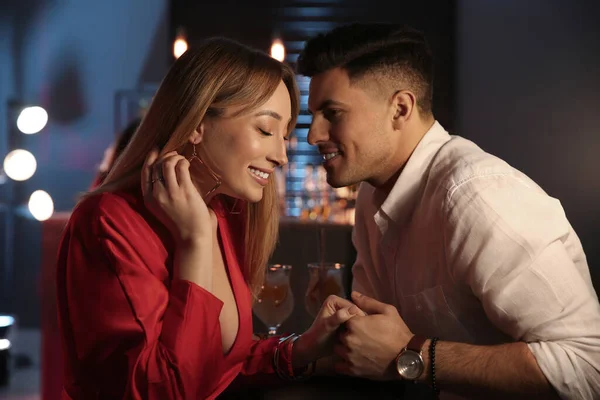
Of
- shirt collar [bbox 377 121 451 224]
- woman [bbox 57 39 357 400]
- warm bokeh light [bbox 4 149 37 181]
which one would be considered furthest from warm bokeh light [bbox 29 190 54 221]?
shirt collar [bbox 377 121 451 224]

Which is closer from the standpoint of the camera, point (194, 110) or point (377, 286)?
point (194, 110)

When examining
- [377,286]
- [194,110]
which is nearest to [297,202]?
[377,286]

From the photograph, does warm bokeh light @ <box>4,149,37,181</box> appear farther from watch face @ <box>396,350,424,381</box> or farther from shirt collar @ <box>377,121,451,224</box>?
watch face @ <box>396,350,424,381</box>

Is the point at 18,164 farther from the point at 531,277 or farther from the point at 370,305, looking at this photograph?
the point at 531,277

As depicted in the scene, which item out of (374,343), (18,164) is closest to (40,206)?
(18,164)

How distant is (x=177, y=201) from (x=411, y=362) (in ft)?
2.43

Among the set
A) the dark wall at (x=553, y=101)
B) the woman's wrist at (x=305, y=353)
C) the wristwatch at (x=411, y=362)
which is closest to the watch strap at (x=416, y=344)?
the wristwatch at (x=411, y=362)

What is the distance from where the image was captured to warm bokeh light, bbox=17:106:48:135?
608 cm

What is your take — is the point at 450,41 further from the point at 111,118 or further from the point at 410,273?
the point at 410,273

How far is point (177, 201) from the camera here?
5.86ft

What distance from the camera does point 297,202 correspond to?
6582 millimetres

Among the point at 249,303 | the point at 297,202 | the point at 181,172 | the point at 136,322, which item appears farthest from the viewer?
the point at 297,202

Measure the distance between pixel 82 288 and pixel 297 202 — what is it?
487 cm

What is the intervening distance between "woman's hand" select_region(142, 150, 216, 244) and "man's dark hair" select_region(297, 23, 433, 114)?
0.82 m
